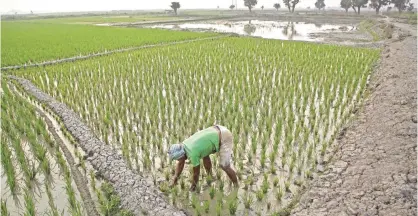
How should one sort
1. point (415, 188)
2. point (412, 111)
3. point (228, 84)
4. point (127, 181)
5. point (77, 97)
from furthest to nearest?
point (228, 84) → point (77, 97) → point (412, 111) → point (127, 181) → point (415, 188)

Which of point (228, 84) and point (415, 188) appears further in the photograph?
point (228, 84)

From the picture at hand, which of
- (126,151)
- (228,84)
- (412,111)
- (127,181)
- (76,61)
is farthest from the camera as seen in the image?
(76,61)

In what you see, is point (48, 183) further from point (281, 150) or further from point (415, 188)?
point (415, 188)

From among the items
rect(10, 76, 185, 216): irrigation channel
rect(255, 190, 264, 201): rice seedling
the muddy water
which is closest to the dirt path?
rect(255, 190, 264, 201): rice seedling

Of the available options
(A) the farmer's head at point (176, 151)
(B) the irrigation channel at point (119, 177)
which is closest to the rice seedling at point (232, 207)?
(B) the irrigation channel at point (119, 177)

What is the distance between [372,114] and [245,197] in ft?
11.2

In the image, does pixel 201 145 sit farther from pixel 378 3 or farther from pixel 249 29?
pixel 378 3

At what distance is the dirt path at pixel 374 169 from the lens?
3146 millimetres

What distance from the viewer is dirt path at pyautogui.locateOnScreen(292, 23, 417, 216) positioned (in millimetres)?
3146

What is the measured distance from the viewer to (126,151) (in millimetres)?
4500

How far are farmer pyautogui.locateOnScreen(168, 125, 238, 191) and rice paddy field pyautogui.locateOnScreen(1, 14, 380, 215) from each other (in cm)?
27

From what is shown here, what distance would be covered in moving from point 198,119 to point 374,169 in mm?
3071

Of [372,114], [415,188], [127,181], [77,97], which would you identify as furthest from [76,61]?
[415,188]

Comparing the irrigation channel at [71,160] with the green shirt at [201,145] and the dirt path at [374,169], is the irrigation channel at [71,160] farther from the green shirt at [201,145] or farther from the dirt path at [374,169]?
the dirt path at [374,169]
